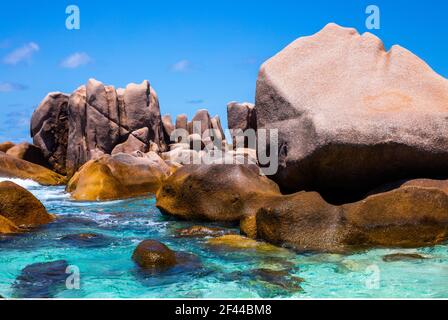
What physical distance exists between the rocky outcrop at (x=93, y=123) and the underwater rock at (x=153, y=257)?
26.4m

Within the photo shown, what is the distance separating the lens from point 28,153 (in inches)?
1320

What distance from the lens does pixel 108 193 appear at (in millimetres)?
17828

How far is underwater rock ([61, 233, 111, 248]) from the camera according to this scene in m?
10.2

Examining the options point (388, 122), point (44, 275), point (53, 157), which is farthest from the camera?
point (53, 157)

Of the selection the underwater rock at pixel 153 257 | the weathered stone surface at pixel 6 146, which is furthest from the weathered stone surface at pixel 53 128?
the underwater rock at pixel 153 257

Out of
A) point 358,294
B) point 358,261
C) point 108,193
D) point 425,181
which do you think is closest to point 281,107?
point 425,181

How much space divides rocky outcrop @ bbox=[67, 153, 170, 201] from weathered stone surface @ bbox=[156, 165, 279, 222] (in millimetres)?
5574

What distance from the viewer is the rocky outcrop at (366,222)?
9.05 meters

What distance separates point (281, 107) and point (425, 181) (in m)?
3.02

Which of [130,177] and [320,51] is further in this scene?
[130,177]

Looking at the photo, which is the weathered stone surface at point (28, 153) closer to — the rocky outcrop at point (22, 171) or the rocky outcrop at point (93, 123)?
the rocky outcrop at point (93, 123)

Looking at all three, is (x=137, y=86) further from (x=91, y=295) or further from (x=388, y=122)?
(x=91, y=295)

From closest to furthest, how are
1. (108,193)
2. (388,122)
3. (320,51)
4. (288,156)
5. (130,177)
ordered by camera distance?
(388,122) < (288,156) < (320,51) < (108,193) < (130,177)

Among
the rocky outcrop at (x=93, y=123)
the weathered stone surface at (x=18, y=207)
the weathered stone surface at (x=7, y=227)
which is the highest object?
the rocky outcrop at (x=93, y=123)
